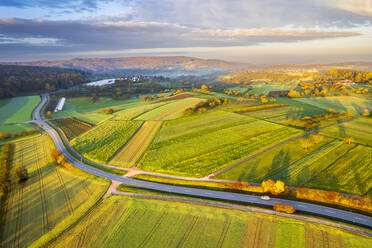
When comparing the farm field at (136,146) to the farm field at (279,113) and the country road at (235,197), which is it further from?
the farm field at (279,113)

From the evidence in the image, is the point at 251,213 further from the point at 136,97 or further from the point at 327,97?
the point at 136,97

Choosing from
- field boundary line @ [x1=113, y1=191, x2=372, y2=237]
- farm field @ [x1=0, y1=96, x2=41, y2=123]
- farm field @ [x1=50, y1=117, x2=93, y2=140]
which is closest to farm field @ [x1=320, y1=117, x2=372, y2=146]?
field boundary line @ [x1=113, y1=191, x2=372, y2=237]

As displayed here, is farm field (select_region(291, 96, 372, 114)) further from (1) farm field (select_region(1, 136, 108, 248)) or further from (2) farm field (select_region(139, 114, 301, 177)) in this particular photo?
(1) farm field (select_region(1, 136, 108, 248))

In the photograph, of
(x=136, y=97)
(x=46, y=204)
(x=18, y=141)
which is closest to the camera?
(x=46, y=204)

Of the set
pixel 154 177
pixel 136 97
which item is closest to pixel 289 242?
pixel 154 177

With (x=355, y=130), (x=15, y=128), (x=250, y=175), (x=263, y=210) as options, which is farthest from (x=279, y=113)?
(x=15, y=128)

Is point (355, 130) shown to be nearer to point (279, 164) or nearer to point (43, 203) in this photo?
point (279, 164)

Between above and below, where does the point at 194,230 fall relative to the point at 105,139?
below
